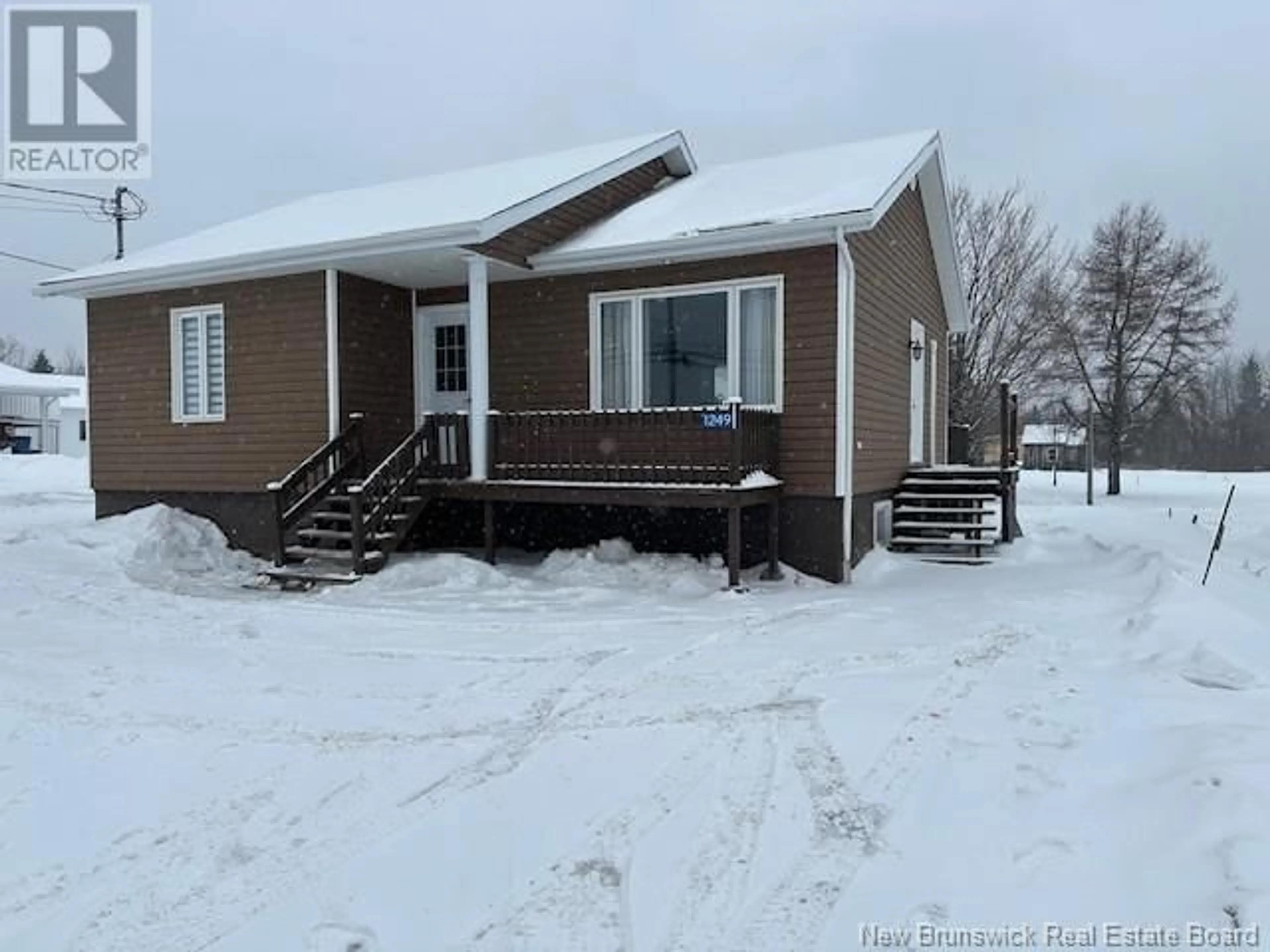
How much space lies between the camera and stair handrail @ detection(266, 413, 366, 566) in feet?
34.1

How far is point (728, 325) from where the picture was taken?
10438 millimetres

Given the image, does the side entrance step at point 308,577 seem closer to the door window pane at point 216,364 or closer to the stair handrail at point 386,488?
the stair handrail at point 386,488

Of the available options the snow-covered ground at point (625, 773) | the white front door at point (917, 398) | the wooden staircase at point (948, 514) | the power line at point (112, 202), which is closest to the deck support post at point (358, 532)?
the snow-covered ground at point (625, 773)

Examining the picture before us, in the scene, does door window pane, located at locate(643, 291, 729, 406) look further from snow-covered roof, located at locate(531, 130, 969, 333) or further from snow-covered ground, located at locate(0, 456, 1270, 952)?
snow-covered ground, located at locate(0, 456, 1270, 952)

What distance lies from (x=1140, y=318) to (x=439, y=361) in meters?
26.4

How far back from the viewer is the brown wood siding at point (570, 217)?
10.7 meters

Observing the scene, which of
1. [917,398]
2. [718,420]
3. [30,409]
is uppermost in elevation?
[30,409]

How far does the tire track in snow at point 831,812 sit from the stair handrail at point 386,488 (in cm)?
619

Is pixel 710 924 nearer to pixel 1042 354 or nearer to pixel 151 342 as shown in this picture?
pixel 151 342

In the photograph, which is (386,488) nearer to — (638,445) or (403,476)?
(403,476)

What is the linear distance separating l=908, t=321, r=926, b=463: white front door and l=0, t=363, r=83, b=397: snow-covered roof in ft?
132

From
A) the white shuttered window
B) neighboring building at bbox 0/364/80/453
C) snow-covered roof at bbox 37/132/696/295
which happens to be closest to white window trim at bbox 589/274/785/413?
snow-covered roof at bbox 37/132/696/295

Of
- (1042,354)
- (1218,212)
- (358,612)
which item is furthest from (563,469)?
(1218,212)

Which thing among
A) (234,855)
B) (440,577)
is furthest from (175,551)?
(234,855)
